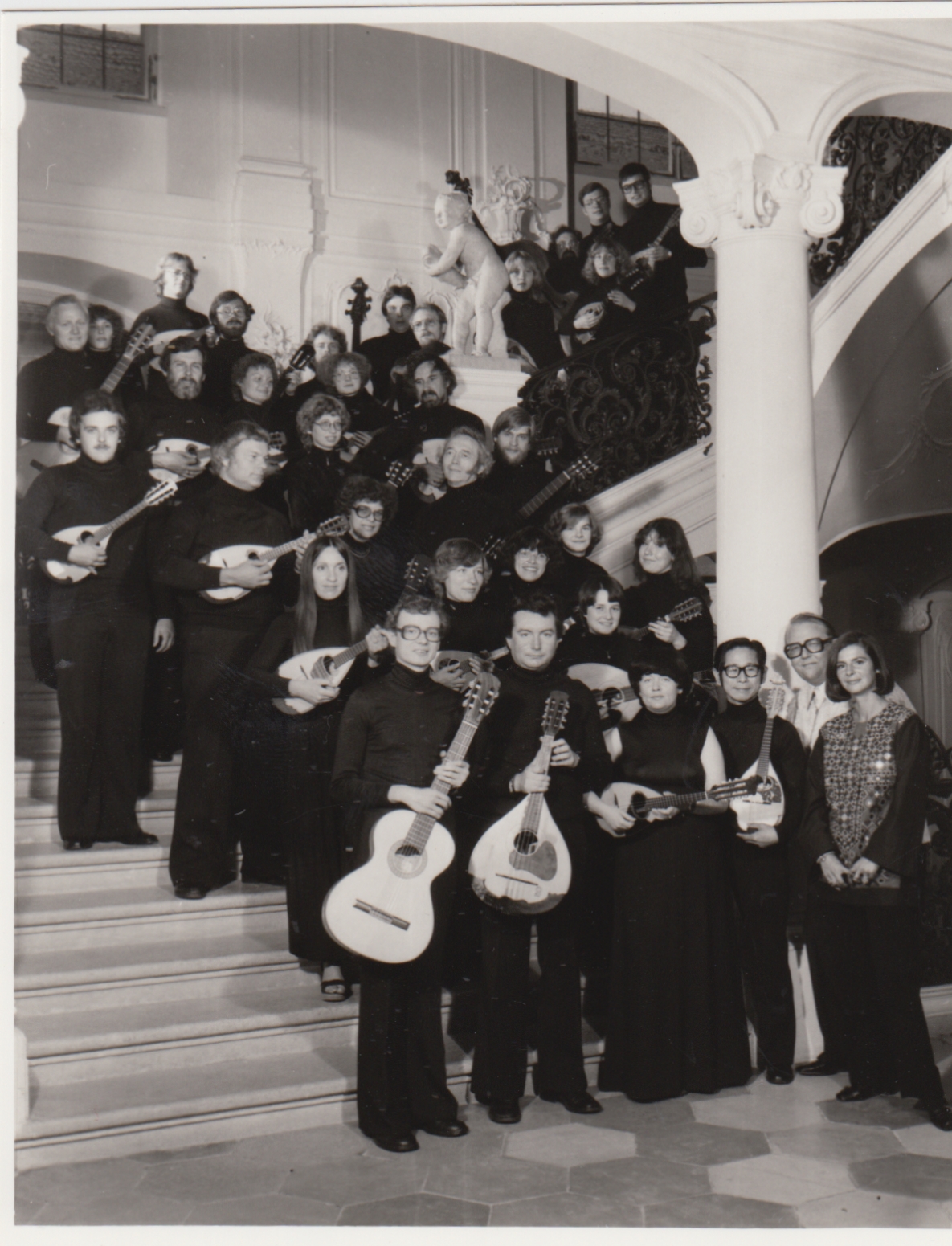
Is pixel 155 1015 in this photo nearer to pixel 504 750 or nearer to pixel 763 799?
pixel 504 750

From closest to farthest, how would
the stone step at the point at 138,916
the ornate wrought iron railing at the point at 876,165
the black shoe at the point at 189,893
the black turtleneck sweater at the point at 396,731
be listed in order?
the black turtleneck sweater at the point at 396,731
the stone step at the point at 138,916
the black shoe at the point at 189,893
the ornate wrought iron railing at the point at 876,165

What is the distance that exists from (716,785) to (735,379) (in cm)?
219

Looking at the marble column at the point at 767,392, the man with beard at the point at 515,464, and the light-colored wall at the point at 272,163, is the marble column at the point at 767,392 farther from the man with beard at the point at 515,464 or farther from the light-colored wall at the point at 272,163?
the light-colored wall at the point at 272,163

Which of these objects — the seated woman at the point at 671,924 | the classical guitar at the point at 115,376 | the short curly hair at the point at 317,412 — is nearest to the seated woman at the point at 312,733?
the seated woman at the point at 671,924

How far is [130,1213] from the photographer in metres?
3.67

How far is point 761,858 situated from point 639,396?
3274 mm

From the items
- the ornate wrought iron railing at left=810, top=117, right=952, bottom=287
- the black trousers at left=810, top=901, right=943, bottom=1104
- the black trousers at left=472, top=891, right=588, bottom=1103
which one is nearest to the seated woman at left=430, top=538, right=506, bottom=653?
the black trousers at left=472, top=891, right=588, bottom=1103

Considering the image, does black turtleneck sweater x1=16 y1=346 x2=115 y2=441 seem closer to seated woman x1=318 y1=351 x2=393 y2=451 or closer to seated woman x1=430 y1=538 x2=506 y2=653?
seated woman x1=318 y1=351 x2=393 y2=451

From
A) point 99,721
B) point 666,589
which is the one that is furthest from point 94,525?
point 666,589

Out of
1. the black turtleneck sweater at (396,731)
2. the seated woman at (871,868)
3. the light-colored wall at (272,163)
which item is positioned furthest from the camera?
the light-colored wall at (272,163)

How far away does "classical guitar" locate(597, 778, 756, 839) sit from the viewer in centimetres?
442

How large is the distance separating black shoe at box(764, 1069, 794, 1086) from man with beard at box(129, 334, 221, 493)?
3.63 metres

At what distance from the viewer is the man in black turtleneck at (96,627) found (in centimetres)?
511

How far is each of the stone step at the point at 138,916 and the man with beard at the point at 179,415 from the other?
1.88m
